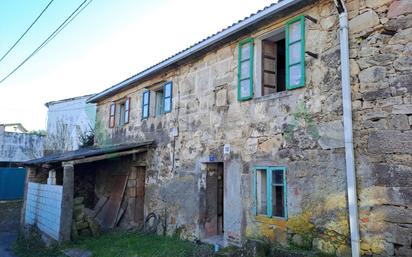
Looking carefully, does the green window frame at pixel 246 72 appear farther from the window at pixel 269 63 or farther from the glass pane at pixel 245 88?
the window at pixel 269 63

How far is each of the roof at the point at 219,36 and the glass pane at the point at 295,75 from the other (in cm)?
108

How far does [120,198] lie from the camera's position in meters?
11.5

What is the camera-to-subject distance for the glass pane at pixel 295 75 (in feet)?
19.6

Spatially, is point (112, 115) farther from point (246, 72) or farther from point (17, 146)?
point (17, 146)

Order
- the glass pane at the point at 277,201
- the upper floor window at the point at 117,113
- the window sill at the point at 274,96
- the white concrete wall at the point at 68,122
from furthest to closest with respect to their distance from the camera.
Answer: the white concrete wall at the point at 68,122 → the upper floor window at the point at 117,113 → the glass pane at the point at 277,201 → the window sill at the point at 274,96

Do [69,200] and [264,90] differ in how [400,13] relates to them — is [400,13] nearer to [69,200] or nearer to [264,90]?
[264,90]

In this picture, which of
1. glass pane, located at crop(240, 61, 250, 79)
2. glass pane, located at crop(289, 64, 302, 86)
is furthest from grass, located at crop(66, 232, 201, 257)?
glass pane, located at crop(289, 64, 302, 86)

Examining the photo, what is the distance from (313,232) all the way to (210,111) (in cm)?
375

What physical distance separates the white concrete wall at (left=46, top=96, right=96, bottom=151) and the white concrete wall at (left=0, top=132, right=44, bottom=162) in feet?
5.62

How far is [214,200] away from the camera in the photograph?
832cm

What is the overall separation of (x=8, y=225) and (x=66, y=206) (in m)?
6.06

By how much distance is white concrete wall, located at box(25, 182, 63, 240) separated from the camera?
8.74 m

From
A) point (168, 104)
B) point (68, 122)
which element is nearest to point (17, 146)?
point (68, 122)

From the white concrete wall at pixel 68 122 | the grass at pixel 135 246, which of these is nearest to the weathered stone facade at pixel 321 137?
the grass at pixel 135 246
